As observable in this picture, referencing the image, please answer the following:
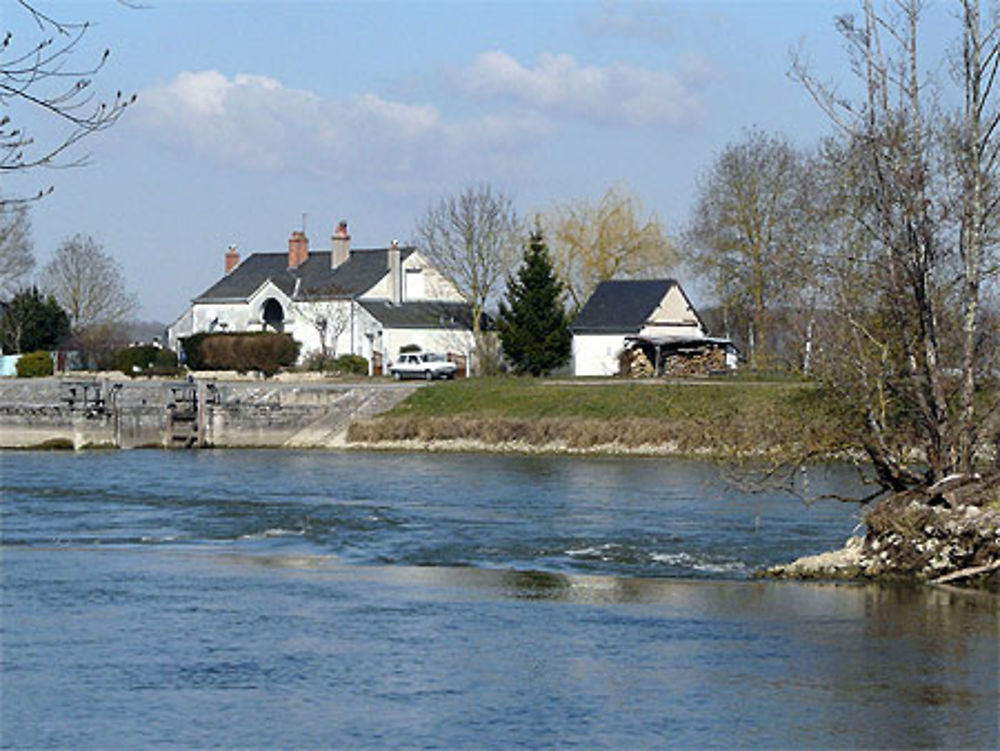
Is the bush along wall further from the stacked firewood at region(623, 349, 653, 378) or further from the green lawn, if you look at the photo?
the stacked firewood at region(623, 349, 653, 378)

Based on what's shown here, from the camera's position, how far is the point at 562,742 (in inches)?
550

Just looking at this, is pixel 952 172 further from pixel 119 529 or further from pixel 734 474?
pixel 119 529

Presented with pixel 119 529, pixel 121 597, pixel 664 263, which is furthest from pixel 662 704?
pixel 664 263

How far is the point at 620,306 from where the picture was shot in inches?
2886

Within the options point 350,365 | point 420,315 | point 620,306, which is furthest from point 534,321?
point 420,315

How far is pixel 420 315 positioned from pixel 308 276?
835cm

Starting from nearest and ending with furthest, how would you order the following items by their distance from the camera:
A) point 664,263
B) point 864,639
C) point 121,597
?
point 864,639 → point 121,597 → point 664,263

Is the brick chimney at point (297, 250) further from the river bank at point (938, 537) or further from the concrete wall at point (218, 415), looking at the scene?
the river bank at point (938, 537)

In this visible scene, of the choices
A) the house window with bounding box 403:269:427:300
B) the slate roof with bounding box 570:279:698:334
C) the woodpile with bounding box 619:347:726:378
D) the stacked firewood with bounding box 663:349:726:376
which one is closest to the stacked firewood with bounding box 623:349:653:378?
the woodpile with bounding box 619:347:726:378

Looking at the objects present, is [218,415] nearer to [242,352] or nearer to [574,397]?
[574,397]

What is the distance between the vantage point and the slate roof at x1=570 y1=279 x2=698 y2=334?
71875mm

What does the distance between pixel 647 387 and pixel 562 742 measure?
4275 cm

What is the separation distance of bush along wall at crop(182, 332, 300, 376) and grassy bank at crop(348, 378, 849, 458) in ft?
52.8

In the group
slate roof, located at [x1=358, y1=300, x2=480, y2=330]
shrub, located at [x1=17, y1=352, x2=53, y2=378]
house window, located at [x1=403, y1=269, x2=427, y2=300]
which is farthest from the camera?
house window, located at [x1=403, y1=269, x2=427, y2=300]
